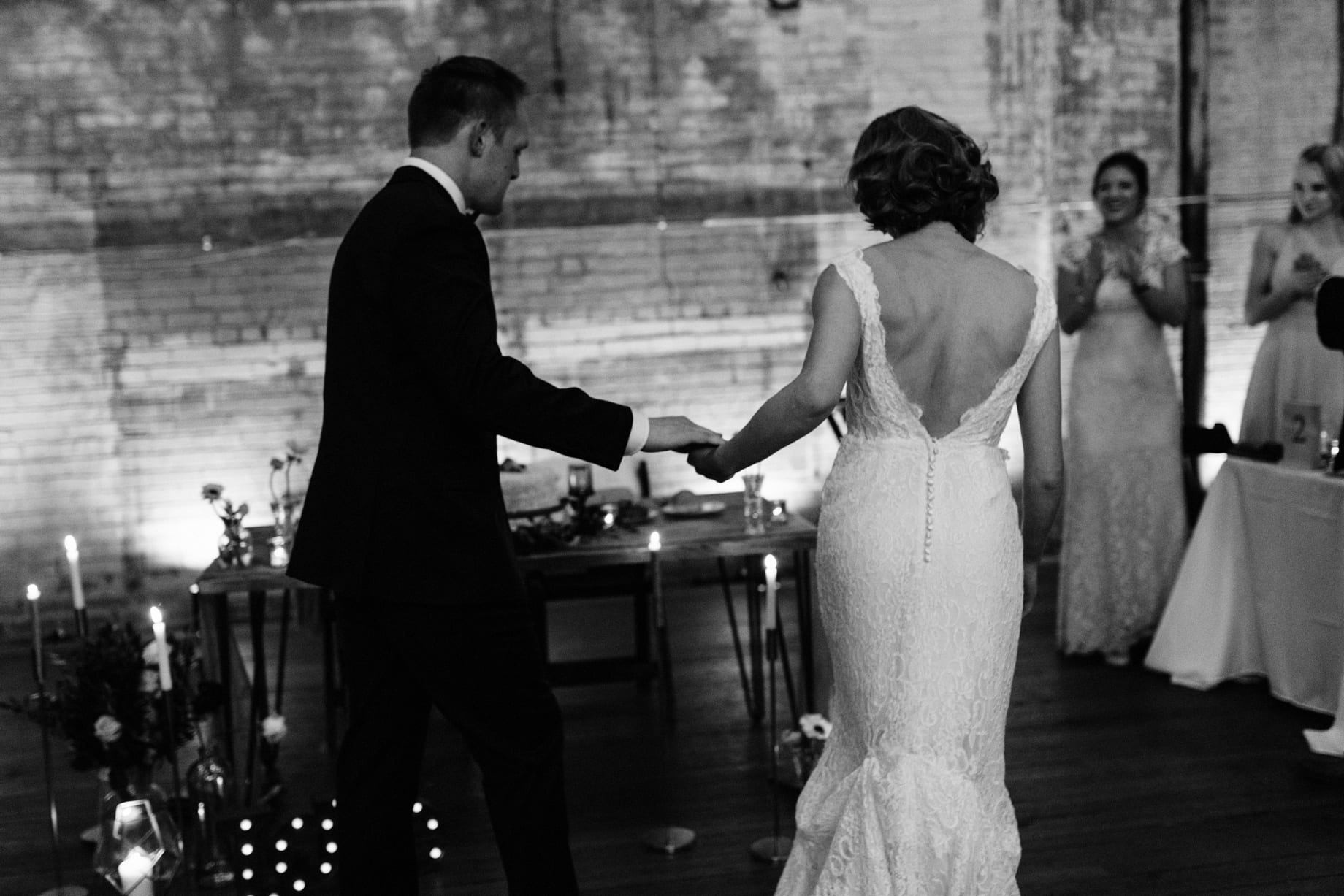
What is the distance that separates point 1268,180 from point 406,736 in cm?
616

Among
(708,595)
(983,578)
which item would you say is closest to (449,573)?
(983,578)

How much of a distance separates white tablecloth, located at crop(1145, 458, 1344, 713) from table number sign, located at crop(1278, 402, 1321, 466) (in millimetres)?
48

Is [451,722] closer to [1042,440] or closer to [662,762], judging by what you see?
[1042,440]

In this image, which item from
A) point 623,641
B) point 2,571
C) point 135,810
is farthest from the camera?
point 2,571

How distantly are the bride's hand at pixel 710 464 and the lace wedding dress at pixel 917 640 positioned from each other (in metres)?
0.23

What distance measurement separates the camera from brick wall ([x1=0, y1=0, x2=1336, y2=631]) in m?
6.59

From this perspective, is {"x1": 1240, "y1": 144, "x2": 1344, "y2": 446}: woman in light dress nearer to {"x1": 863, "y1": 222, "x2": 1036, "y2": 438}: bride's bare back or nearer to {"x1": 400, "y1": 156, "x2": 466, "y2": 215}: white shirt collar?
{"x1": 863, "y1": 222, "x2": 1036, "y2": 438}: bride's bare back

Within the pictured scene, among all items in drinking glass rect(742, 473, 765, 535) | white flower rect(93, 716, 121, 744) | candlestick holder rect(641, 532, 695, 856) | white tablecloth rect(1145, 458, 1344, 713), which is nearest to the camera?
white flower rect(93, 716, 121, 744)

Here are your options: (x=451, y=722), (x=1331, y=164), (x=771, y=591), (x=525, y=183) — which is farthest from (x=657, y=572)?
(x=525, y=183)

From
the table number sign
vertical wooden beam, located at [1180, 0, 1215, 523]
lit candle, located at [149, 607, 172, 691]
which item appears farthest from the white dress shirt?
vertical wooden beam, located at [1180, 0, 1215, 523]

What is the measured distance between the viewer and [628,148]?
272 inches

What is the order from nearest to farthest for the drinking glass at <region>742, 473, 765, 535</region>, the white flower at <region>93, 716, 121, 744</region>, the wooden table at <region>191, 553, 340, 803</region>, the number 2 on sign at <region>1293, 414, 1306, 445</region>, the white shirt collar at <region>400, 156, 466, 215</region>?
1. the white shirt collar at <region>400, 156, 466, 215</region>
2. the white flower at <region>93, 716, 121, 744</region>
3. the wooden table at <region>191, 553, 340, 803</region>
4. the drinking glass at <region>742, 473, 765, 535</region>
5. the number 2 on sign at <region>1293, 414, 1306, 445</region>

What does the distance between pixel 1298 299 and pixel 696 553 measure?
2.77 meters

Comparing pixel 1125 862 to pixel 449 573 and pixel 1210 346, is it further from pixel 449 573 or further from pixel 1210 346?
pixel 1210 346
